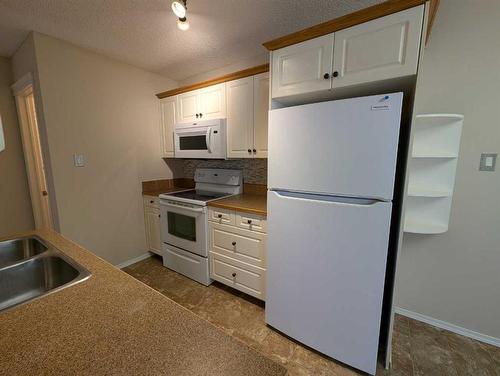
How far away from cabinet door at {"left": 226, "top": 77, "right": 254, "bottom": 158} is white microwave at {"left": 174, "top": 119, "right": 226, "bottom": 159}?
9cm

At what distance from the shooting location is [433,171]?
5.32ft

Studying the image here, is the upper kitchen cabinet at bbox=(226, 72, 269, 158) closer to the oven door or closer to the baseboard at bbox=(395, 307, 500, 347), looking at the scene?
the oven door

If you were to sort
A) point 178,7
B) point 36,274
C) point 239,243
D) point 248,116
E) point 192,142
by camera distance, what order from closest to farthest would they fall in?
point 36,274 → point 178,7 → point 239,243 → point 248,116 → point 192,142

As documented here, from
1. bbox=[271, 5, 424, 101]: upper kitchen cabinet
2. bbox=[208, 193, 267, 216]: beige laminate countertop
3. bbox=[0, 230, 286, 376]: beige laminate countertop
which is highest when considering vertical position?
bbox=[271, 5, 424, 101]: upper kitchen cabinet

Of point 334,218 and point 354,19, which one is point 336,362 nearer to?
point 334,218

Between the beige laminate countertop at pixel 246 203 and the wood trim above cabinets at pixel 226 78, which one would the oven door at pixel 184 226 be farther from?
the wood trim above cabinets at pixel 226 78

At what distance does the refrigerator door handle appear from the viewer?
1.24 m

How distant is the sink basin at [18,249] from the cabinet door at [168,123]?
1.79 m

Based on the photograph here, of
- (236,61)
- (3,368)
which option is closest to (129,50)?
(236,61)

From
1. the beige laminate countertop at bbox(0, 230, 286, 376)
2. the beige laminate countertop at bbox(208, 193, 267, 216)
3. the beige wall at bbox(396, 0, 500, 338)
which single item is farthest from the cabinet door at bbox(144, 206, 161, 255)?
the beige wall at bbox(396, 0, 500, 338)

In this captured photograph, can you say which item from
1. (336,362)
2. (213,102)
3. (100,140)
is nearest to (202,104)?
(213,102)

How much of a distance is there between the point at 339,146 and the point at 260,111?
3.35 ft

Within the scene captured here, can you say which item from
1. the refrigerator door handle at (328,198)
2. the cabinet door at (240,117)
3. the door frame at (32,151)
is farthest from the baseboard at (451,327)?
the door frame at (32,151)

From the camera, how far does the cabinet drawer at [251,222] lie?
1825mm
